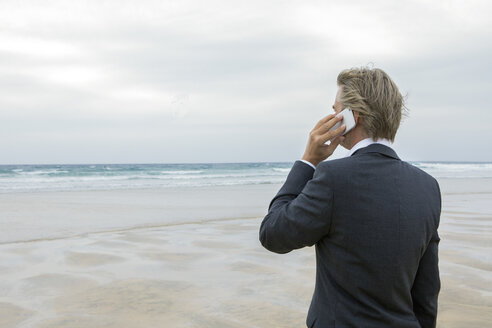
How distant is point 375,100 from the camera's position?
63.9 inches

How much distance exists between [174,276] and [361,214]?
4.14 m

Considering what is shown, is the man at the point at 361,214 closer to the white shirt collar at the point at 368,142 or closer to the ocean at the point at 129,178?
the white shirt collar at the point at 368,142

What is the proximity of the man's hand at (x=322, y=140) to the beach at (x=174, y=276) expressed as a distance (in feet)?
8.23

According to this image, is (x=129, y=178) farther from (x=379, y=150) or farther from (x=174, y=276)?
(x=379, y=150)

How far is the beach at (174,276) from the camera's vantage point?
4090 millimetres

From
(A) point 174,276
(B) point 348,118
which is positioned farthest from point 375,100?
(A) point 174,276

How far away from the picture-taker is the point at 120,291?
15.6 ft

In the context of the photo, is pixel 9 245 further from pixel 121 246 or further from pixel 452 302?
pixel 452 302

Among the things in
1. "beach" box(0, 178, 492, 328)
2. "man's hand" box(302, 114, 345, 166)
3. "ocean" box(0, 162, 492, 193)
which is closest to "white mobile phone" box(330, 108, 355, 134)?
"man's hand" box(302, 114, 345, 166)

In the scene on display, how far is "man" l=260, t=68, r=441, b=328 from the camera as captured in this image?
5.06ft

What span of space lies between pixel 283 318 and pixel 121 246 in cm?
379

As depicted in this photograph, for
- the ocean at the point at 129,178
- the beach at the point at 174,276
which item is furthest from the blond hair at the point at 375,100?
the ocean at the point at 129,178

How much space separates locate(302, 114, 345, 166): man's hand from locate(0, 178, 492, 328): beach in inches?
98.7

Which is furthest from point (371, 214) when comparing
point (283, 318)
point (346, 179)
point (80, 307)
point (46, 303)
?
point (46, 303)
